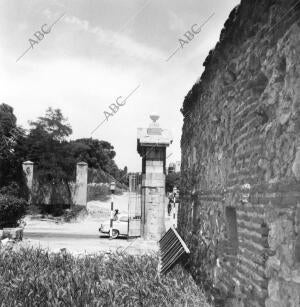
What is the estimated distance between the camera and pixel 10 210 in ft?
65.7

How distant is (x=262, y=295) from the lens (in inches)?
130

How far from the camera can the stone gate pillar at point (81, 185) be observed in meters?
29.9

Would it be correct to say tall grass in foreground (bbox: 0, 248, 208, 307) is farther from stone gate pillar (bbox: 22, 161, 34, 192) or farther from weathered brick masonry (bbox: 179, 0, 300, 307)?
stone gate pillar (bbox: 22, 161, 34, 192)

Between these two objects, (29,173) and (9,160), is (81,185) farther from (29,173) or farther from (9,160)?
(9,160)

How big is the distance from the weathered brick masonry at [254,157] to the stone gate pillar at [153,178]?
6.36 metres

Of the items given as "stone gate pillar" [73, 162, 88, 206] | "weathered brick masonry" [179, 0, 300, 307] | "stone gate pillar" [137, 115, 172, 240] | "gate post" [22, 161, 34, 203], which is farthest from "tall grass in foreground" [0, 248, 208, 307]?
"stone gate pillar" [73, 162, 88, 206]

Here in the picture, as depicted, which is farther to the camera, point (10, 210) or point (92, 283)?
point (10, 210)

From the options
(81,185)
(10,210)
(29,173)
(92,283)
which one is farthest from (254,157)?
(81,185)

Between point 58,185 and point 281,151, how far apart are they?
27599 millimetres

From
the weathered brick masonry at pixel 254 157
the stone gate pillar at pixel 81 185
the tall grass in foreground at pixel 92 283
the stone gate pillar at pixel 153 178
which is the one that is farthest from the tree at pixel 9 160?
the weathered brick masonry at pixel 254 157

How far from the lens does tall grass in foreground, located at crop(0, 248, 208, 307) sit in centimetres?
515

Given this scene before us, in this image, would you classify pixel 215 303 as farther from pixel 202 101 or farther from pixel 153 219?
pixel 153 219

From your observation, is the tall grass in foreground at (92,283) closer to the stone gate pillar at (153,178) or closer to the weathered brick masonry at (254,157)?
the weathered brick masonry at (254,157)

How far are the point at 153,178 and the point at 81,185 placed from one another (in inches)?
724
